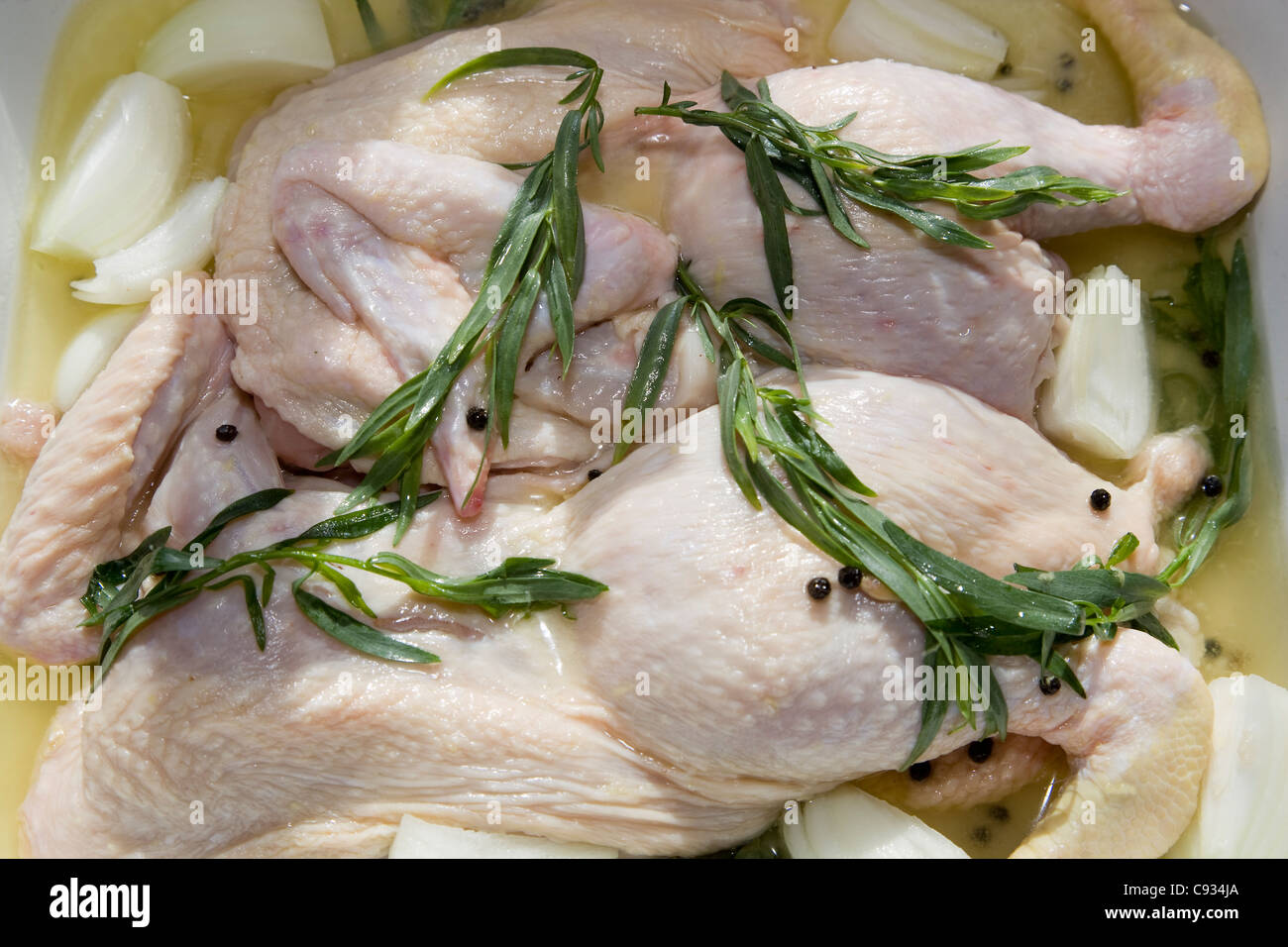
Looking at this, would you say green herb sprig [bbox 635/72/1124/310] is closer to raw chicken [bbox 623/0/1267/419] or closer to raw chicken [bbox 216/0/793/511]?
raw chicken [bbox 623/0/1267/419]

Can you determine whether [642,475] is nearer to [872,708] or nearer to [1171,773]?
[872,708]

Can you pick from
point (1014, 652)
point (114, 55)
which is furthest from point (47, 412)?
point (1014, 652)

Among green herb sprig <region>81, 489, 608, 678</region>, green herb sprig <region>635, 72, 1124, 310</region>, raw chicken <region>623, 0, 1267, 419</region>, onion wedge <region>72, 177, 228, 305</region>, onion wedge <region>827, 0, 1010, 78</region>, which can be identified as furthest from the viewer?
onion wedge <region>827, 0, 1010, 78</region>

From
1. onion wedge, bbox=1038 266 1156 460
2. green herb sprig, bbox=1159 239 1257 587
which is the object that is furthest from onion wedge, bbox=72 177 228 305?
green herb sprig, bbox=1159 239 1257 587

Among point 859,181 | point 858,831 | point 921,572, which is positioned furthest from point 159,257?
point 858,831

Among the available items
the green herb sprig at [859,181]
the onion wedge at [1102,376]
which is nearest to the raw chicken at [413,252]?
the green herb sprig at [859,181]

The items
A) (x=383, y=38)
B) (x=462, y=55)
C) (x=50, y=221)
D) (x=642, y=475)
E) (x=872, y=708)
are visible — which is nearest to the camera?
(x=872, y=708)

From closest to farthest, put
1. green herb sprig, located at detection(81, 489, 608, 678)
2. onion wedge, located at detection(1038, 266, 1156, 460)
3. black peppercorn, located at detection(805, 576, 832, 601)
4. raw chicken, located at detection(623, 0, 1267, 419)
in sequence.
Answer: black peppercorn, located at detection(805, 576, 832, 601) → green herb sprig, located at detection(81, 489, 608, 678) → raw chicken, located at detection(623, 0, 1267, 419) → onion wedge, located at detection(1038, 266, 1156, 460)
